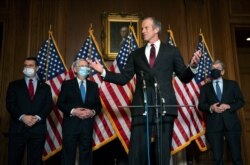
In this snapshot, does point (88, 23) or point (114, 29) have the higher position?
point (88, 23)

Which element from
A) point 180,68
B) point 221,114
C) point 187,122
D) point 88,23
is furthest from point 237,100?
point 88,23

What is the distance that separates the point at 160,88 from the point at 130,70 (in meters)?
0.45

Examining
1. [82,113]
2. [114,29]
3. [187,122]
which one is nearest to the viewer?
[82,113]

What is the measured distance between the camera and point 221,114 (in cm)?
454

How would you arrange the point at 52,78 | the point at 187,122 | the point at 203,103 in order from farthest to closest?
1. the point at 52,78
2. the point at 187,122
3. the point at 203,103

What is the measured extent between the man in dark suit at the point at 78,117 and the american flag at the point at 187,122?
1.42 m

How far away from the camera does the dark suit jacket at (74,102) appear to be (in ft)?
13.8

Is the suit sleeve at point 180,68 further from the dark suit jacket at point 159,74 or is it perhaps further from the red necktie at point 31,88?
the red necktie at point 31,88

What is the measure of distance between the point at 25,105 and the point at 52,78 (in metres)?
1.20

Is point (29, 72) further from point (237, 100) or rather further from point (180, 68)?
point (237, 100)

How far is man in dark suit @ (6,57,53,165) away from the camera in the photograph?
407cm

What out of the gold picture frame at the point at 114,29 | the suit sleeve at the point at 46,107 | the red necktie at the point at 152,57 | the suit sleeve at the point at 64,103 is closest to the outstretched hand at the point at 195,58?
the red necktie at the point at 152,57

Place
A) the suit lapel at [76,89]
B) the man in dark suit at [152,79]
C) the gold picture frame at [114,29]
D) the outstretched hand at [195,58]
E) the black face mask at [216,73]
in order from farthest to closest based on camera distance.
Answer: the gold picture frame at [114,29] < the black face mask at [216,73] < the suit lapel at [76,89] < the man in dark suit at [152,79] < the outstretched hand at [195,58]

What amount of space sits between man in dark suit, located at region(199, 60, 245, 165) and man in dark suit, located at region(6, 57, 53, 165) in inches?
87.5
